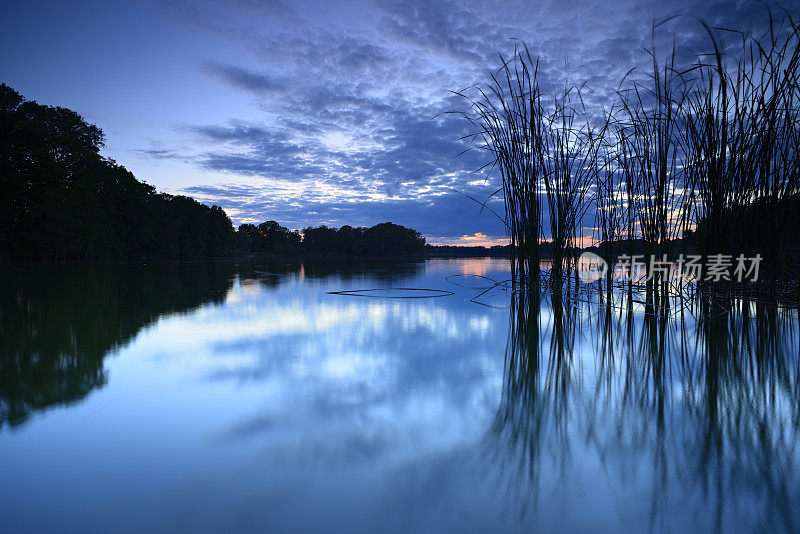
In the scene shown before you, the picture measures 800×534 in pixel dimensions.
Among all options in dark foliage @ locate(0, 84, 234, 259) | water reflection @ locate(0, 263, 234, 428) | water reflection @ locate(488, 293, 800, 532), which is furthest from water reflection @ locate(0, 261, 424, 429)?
dark foliage @ locate(0, 84, 234, 259)

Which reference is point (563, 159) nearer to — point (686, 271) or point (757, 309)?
point (686, 271)

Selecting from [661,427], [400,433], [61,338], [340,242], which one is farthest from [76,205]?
[340,242]

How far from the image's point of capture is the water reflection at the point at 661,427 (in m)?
0.49

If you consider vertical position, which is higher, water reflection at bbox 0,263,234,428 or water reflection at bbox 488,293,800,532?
water reflection at bbox 0,263,234,428

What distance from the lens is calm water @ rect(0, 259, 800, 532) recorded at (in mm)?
482

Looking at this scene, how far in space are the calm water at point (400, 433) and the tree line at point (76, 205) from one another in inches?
406

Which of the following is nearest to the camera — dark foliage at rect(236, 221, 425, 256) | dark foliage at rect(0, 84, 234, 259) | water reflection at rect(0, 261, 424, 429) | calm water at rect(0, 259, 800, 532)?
calm water at rect(0, 259, 800, 532)

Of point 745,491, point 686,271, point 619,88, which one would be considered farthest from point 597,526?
point 686,271

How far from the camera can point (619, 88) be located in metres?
2.29

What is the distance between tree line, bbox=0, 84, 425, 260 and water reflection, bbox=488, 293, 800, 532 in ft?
36.9

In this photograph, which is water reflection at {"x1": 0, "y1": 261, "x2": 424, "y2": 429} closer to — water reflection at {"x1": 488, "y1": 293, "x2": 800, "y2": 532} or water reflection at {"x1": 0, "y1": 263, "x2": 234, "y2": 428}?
water reflection at {"x1": 0, "y1": 263, "x2": 234, "y2": 428}

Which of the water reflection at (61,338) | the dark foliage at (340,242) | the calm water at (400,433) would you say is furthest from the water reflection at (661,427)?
the dark foliage at (340,242)

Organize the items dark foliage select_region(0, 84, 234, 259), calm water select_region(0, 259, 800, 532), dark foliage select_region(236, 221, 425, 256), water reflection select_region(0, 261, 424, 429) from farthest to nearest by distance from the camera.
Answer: dark foliage select_region(236, 221, 425, 256)
dark foliage select_region(0, 84, 234, 259)
water reflection select_region(0, 261, 424, 429)
calm water select_region(0, 259, 800, 532)

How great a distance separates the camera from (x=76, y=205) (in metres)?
12.1
